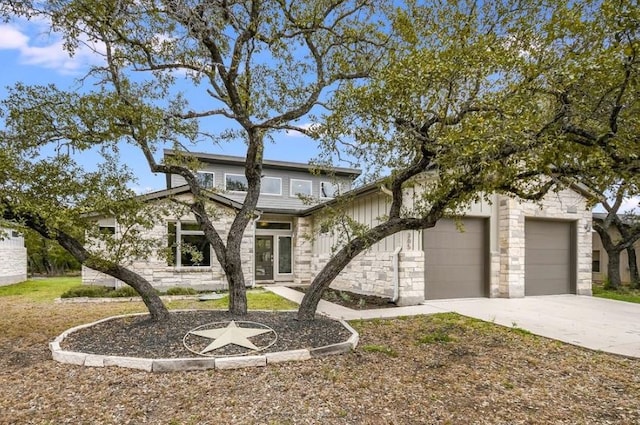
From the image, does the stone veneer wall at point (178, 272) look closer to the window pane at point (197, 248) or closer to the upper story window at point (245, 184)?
the window pane at point (197, 248)

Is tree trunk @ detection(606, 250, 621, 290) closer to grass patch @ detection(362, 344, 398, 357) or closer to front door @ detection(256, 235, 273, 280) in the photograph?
grass patch @ detection(362, 344, 398, 357)

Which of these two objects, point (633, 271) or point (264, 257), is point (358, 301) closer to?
point (264, 257)

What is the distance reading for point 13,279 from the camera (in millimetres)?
15180

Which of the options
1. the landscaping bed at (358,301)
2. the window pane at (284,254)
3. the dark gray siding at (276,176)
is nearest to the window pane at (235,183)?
the dark gray siding at (276,176)

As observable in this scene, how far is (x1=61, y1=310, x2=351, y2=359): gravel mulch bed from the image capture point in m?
5.15

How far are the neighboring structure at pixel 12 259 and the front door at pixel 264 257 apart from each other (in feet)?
29.2

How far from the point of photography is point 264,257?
15.1 m

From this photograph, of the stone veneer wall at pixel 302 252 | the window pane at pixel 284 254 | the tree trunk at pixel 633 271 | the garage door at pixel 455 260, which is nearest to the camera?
the garage door at pixel 455 260

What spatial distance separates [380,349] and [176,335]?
3.05m

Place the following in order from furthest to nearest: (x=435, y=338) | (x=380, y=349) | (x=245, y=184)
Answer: (x=245, y=184), (x=435, y=338), (x=380, y=349)

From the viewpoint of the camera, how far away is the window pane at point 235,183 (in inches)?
664

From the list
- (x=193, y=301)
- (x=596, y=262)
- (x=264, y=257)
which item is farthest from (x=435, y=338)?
(x=596, y=262)

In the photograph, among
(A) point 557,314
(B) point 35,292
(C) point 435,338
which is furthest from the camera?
(B) point 35,292

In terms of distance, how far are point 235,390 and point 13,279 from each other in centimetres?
1588
